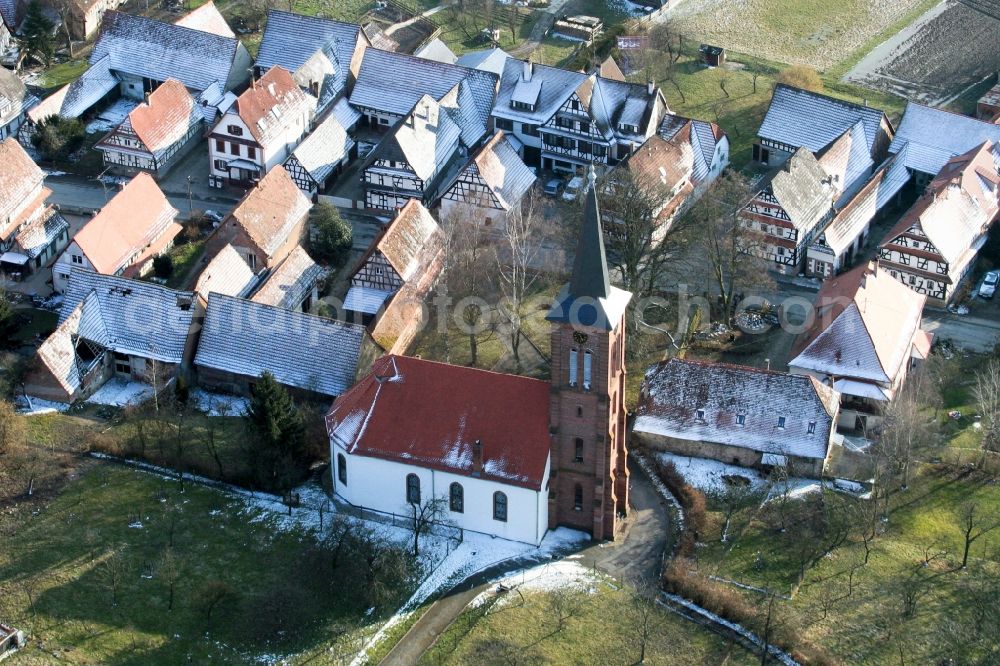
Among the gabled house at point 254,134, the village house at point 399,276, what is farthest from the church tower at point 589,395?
the gabled house at point 254,134

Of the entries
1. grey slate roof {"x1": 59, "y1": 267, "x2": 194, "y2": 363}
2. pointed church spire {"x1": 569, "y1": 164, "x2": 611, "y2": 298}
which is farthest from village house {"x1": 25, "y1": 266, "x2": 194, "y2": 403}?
pointed church spire {"x1": 569, "y1": 164, "x2": 611, "y2": 298}

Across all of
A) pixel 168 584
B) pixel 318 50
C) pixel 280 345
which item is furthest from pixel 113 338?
pixel 318 50

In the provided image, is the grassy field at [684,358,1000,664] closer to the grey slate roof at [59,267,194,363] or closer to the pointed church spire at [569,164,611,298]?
the pointed church spire at [569,164,611,298]

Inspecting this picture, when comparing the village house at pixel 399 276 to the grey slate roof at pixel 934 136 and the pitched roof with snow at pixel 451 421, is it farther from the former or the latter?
the grey slate roof at pixel 934 136

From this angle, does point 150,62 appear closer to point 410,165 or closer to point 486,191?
point 410,165

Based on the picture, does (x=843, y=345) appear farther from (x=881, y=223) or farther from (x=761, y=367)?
(x=881, y=223)

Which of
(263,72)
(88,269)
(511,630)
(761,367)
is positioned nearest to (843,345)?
(761,367)
